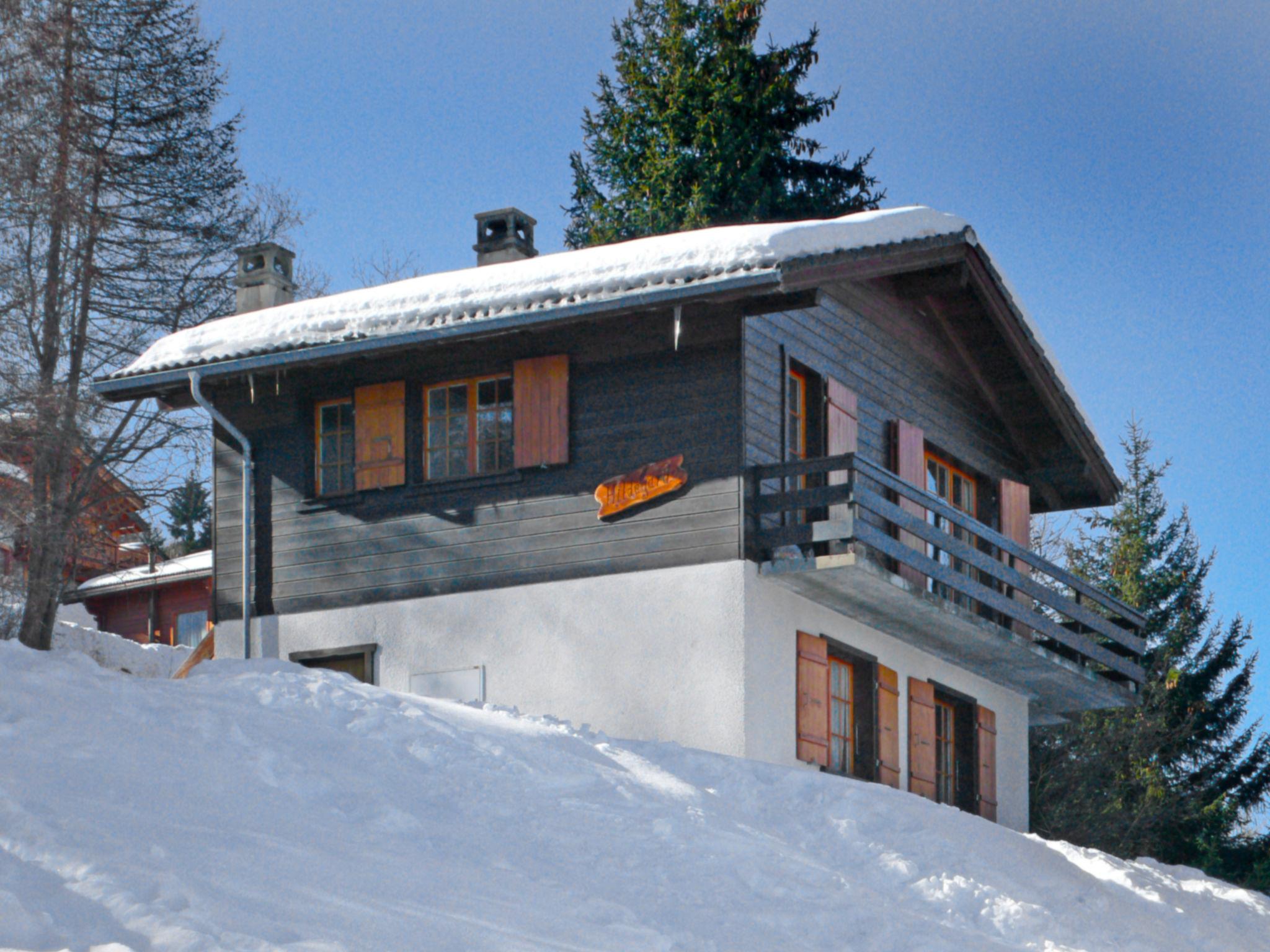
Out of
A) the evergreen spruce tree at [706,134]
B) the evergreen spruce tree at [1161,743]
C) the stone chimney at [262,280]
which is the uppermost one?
the evergreen spruce tree at [706,134]

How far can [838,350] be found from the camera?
17.8 m

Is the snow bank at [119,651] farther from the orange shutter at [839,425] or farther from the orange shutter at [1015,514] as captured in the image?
the orange shutter at [839,425]

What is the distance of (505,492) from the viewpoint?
1688 centimetres

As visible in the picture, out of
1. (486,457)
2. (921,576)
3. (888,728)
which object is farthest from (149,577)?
(888,728)

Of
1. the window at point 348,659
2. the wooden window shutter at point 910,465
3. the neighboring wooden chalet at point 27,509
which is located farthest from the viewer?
the neighboring wooden chalet at point 27,509

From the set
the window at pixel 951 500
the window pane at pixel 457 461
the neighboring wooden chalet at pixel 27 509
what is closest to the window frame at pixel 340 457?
the window pane at pixel 457 461

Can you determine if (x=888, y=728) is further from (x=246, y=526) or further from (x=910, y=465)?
(x=246, y=526)

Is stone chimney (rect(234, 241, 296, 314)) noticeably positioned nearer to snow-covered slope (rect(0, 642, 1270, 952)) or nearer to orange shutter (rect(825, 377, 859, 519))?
snow-covered slope (rect(0, 642, 1270, 952))

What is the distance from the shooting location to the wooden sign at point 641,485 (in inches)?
629

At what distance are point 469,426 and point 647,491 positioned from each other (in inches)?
88.0

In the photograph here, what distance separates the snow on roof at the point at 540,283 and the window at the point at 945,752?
5.68 m

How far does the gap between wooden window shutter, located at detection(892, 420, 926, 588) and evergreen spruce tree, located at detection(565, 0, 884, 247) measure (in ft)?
37.4

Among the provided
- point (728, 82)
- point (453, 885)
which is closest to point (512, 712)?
point (453, 885)

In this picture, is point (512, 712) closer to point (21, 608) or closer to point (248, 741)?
Result: point (248, 741)
